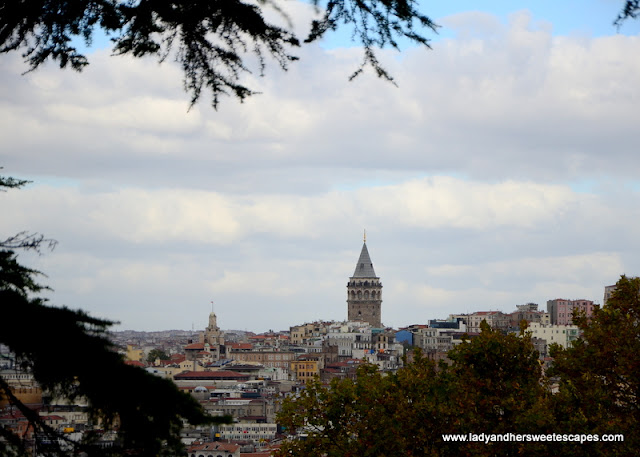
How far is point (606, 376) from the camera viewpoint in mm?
18203

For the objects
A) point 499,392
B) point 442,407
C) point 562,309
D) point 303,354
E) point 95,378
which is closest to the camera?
point 95,378

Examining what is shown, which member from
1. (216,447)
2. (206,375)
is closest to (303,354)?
(206,375)

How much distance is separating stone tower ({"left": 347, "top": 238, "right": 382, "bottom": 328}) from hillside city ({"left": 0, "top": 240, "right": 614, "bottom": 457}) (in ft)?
0.50

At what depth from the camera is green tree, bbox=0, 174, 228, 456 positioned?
4254 mm

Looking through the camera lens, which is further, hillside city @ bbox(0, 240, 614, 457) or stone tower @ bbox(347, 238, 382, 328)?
stone tower @ bbox(347, 238, 382, 328)

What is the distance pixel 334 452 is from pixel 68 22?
13725mm

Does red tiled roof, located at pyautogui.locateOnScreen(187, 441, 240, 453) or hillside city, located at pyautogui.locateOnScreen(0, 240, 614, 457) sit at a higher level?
hillside city, located at pyautogui.locateOnScreen(0, 240, 614, 457)

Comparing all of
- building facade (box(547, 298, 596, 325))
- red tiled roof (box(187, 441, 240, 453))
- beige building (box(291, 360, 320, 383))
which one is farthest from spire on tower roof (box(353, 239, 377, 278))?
Answer: red tiled roof (box(187, 441, 240, 453))

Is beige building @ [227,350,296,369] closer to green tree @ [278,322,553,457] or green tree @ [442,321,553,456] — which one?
green tree @ [278,322,553,457]

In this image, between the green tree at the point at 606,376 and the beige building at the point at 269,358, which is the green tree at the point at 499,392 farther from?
the beige building at the point at 269,358

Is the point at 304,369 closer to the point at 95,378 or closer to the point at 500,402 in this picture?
the point at 500,402

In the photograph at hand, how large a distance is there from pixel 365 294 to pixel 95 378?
15611 cm

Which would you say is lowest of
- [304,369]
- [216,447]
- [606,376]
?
[216,447]

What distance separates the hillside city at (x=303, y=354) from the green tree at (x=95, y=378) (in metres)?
65.7
